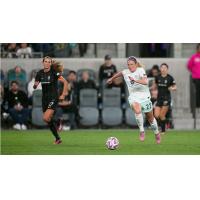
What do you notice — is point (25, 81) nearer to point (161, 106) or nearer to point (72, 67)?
point (72, 67)

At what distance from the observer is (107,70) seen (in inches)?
990

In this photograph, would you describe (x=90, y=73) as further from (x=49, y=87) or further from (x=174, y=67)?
(x=49, y=87)

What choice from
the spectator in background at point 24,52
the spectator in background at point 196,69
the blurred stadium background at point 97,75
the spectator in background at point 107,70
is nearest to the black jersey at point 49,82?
the blurred stadium background at point 97,75

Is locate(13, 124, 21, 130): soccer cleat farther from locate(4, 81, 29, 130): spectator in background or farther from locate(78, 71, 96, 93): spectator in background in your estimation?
locate(78, 71, 96, 93): spectator in background

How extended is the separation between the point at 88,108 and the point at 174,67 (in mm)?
2315

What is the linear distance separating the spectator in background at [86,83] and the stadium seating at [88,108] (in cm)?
9

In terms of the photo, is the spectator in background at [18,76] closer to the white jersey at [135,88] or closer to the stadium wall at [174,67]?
the stadium wall at [174,67]

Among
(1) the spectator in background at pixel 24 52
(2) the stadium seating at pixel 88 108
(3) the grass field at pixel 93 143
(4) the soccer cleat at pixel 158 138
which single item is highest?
(1) the spectator in background at pixel 24 52


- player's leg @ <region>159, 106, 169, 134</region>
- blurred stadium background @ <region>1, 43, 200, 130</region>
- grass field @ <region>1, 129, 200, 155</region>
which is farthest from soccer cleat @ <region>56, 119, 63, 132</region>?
player's leg @ <region>159, 106, 169, 134</region>

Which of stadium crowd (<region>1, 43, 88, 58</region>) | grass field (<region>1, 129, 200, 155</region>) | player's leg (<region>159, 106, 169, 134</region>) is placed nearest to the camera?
grass field (<region>1, 129, 200, 155</region>)

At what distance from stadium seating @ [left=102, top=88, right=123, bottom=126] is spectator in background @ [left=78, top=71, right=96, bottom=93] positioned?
1.04 ft

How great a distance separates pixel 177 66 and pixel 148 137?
150 inches

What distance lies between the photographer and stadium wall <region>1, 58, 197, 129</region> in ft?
80.6

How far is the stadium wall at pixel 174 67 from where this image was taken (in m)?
24.6
